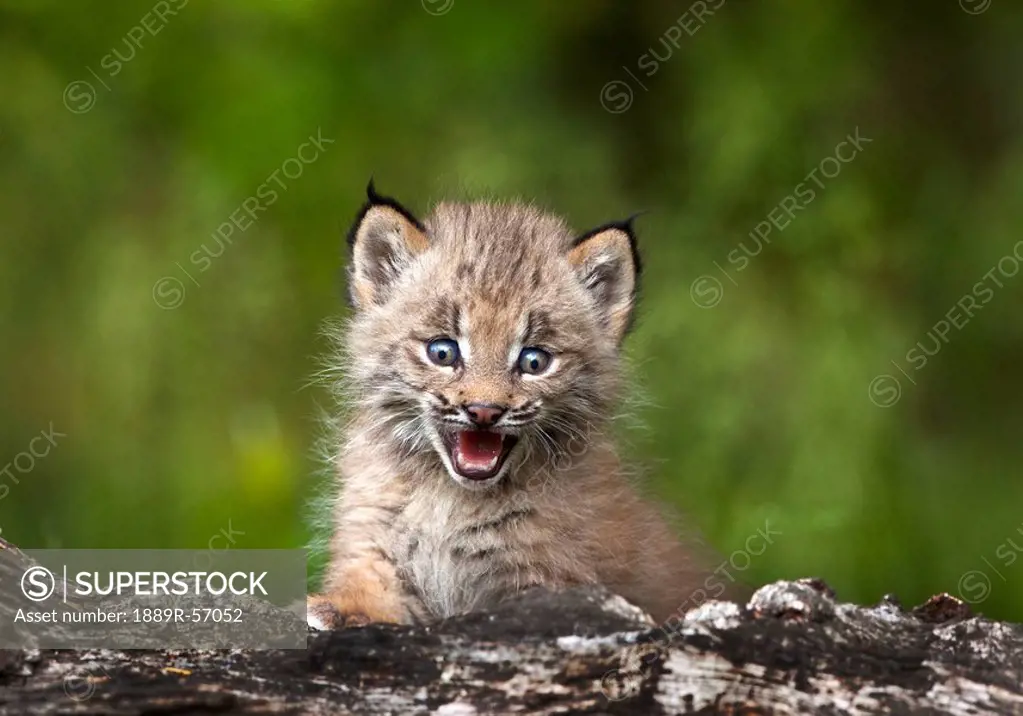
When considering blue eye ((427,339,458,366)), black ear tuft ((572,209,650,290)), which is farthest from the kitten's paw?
black ear tuft ((572,209,650,290))

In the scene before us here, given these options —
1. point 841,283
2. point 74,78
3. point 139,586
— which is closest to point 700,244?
point 841,283

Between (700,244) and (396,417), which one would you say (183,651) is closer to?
(396,417)

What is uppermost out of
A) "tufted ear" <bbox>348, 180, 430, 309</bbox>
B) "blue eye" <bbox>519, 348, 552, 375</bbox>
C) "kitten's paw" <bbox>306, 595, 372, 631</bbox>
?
"tufted ear" <bbox>348, 180, 430, 309</bbox>

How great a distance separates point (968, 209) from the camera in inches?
402

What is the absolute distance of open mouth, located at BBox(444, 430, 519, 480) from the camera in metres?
6.50

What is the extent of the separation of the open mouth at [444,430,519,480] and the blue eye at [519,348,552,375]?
1.09ft

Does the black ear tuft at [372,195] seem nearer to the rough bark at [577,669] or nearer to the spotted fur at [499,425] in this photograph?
the spotted fur at [499,425]

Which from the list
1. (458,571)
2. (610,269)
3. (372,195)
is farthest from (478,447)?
(372,195)

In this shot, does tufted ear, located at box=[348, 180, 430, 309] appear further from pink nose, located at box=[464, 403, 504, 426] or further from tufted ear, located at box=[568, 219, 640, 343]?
pink nose, located at box=[464, 403, 504, 426]

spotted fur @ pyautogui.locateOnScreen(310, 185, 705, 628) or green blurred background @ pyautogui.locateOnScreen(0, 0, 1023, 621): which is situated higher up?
green blurred background @ pyautogui.locateOnScreen(0, 0, 1023, 621)

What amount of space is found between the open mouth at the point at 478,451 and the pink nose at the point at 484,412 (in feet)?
0.64

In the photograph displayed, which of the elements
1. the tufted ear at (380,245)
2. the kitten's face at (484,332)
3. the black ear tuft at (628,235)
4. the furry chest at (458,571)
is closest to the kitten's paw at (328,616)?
the furry chest at (458,571)

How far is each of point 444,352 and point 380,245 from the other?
874 millimetres

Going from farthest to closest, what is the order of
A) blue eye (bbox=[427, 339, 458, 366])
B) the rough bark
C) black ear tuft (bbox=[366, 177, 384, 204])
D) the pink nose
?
black ear tuft (bbox=[366, 177, 384, 204])
blue eye (bbox=[427, 339, 458, 366])
the pink nose
the rough bark
